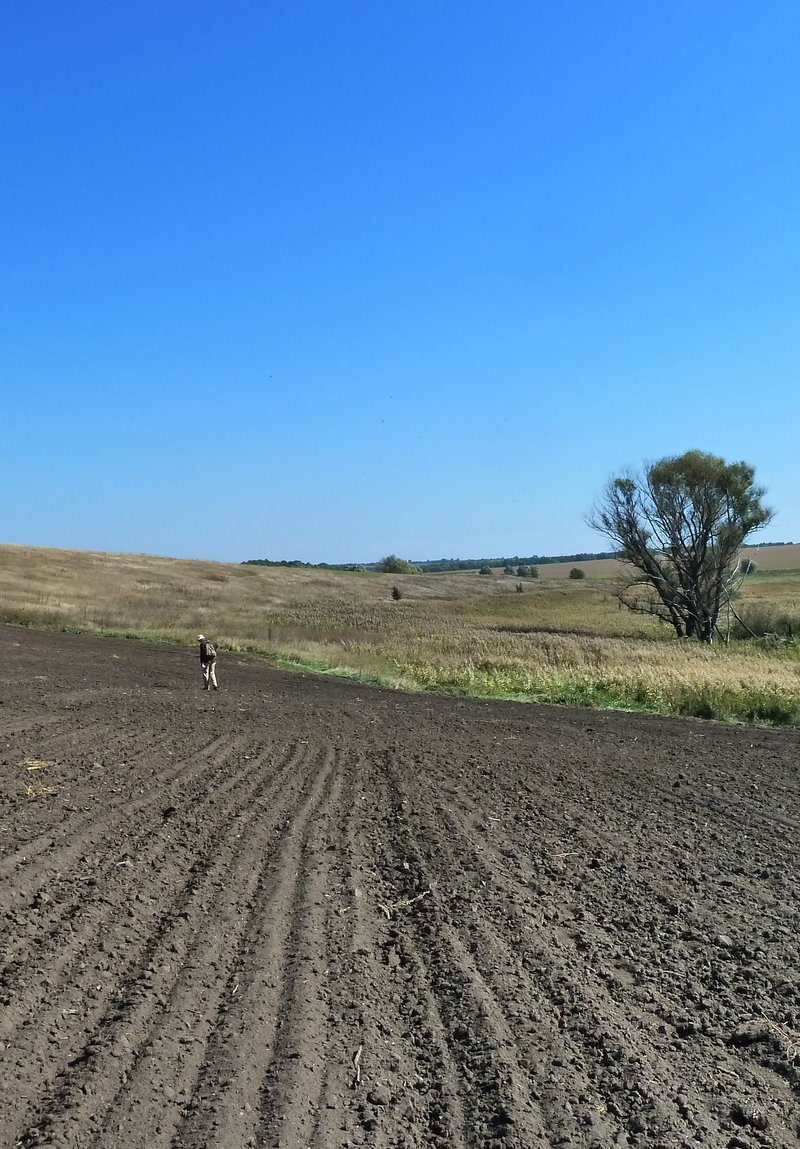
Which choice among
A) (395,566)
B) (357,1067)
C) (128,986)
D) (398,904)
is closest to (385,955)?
(398,904)

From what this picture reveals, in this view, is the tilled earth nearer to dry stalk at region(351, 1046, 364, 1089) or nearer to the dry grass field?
dry stalk at region(351, 1046, 364, 1089)

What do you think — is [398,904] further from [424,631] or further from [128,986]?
[424,631]

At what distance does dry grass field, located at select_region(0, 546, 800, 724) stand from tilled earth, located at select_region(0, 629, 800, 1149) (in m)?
12.7

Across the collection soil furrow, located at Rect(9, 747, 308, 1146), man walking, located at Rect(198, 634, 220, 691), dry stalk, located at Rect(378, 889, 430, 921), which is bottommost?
dry stalk, located at Rect(378, 889, 430, 921)

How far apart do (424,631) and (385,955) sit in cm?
3958

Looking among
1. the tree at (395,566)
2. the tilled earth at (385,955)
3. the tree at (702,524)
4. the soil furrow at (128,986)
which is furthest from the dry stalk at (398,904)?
the tree at (395,566)

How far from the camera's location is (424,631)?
4497cm

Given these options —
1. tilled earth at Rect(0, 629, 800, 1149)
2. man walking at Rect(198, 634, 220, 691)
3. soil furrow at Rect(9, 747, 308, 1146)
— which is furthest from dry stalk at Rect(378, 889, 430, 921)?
man walking at Rect(198, 634, 220, 691)

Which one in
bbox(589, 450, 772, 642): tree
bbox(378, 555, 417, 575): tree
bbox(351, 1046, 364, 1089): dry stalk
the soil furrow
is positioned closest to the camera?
the soil furrow

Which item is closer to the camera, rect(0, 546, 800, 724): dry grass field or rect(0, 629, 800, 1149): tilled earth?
rect(0, 629, 800, 1149): tilled earth

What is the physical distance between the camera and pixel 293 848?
7445 mm

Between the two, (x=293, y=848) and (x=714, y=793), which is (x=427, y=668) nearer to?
(x=714, y=793)

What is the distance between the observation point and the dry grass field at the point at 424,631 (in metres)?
23.7

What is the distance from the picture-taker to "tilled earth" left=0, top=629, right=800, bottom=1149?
3.79 meters
